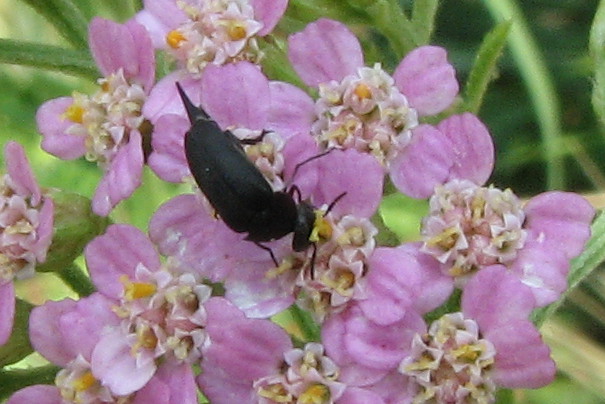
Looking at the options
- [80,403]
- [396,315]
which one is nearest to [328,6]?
[396,315]

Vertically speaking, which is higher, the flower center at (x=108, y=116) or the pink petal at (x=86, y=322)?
the flower center at (x=108, y=116)

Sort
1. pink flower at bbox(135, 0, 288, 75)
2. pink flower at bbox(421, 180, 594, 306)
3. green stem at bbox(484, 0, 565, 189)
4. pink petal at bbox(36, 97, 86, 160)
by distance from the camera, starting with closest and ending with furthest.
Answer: pink flower at bbox(421, 180, 594, 306) → pink flower at bbox(135, 0, 288, 75) → pink petal at bbox(36, 97, 86, 160) → green stem at bbox(484, 0, 565, 189)

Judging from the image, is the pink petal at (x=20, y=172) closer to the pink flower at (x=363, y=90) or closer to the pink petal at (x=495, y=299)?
the pink flower at (x=363, y=90)

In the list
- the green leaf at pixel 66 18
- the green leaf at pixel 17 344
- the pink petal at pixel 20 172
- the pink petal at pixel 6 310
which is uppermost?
the green leaf at pixel 66 18

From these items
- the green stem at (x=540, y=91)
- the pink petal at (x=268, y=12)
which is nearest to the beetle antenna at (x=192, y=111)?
the pink petal at (x=268, y=12)

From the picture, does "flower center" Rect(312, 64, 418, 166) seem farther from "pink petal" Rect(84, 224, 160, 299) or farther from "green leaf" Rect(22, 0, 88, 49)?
"green leaf" Rect(22, 0, 88, 49)

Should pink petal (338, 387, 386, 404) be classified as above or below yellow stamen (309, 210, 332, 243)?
below

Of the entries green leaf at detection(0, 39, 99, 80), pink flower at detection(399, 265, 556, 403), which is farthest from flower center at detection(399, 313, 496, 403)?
green leaf at detection(0, 39, 99, 80)
